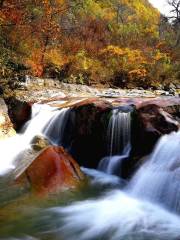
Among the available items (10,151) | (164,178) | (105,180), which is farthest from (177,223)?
(10,151)

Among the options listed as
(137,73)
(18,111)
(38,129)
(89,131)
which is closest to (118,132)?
(89,131)

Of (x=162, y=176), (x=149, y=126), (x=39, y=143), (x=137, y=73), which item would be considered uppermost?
(x=137, y=73)

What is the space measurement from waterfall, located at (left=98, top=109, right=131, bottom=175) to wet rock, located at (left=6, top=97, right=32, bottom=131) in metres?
3.27

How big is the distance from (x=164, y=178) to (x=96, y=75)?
447 inches

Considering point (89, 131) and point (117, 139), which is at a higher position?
point (89, 131)

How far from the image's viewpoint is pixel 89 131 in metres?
9.42

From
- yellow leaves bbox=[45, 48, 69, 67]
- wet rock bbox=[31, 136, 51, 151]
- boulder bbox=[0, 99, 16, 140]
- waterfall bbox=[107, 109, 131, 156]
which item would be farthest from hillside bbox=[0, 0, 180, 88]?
waterfall bbox=[107, 109, 131, 156]

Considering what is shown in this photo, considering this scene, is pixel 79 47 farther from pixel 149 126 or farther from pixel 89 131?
pixel 149 126

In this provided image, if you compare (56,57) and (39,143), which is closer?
(39,143)

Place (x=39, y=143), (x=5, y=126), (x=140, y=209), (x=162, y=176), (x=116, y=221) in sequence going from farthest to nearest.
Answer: (x=5, y=126)
(x=39, y=143)
(x=162, y=176)
(x=140, y=209)
(x=116, y=221)

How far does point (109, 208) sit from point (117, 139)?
259cm

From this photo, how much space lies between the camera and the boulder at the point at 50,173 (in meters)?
6.75

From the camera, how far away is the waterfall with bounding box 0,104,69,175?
925 cm

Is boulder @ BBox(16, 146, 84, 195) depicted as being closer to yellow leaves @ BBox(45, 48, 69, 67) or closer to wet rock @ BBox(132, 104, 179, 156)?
wet rock @ BBox(132, 104, 179, 156)
